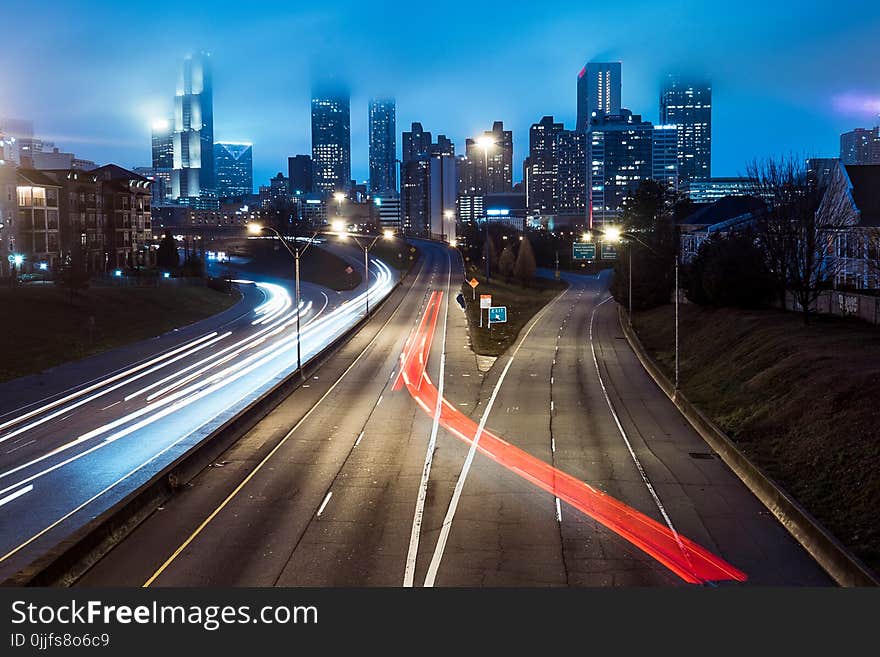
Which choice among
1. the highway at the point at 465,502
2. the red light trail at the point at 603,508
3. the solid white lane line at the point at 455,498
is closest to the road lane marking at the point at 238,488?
the highway at the point at 465,502

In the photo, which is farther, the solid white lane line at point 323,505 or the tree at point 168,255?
the tree at point 168,255

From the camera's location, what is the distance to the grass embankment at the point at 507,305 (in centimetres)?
5812

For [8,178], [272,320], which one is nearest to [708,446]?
[272,320]

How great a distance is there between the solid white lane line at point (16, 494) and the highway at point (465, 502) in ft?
14.4

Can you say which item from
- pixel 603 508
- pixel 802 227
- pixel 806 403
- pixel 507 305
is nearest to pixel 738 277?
pixel 802 227

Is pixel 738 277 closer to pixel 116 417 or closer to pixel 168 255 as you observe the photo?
pixel 116 417

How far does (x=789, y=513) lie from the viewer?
20219mm

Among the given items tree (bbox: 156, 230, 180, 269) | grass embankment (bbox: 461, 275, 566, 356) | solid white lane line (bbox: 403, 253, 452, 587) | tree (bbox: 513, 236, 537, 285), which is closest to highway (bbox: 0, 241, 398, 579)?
solid white lane line (bbox: 403, 253, 452, 587)

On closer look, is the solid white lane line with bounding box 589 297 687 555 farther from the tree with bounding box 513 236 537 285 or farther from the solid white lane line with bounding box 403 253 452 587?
the tree with bounding box 513 236 537 285

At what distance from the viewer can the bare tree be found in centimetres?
4534

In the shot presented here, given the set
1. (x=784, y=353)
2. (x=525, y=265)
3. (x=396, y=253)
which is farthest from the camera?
(x=396, y=253)

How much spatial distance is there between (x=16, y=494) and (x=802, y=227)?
4145 centimetres

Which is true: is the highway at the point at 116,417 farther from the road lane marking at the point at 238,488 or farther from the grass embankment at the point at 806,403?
the grass embankment at the point at 806,403

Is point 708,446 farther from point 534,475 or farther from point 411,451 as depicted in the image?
point 411,451
